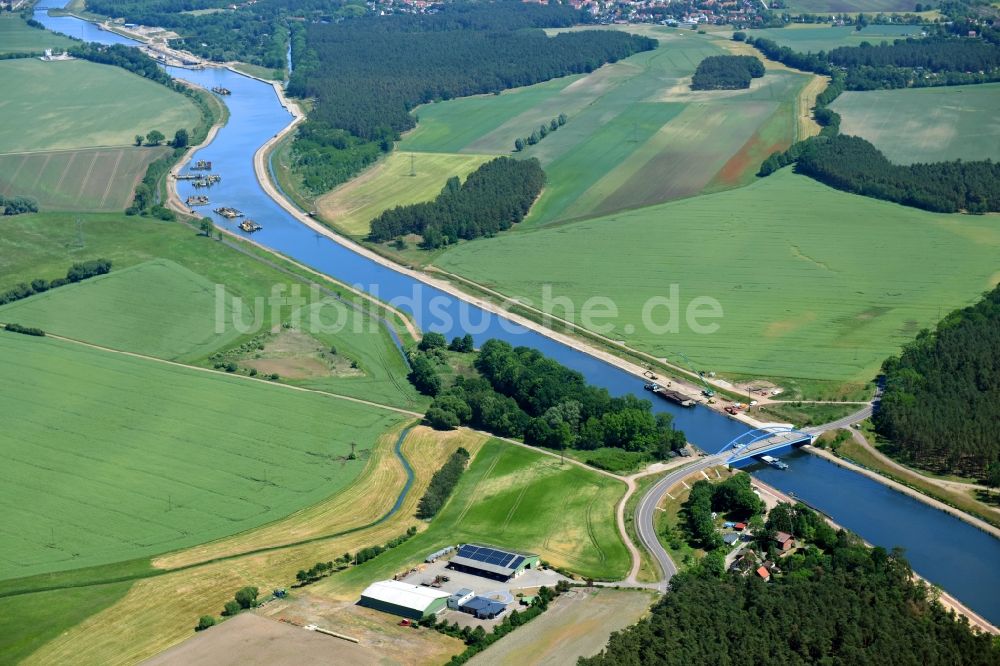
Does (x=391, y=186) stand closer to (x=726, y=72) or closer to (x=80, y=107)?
(x=80, y=107)

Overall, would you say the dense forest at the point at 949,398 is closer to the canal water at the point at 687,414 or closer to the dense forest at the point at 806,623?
the canal water at the point at 687,414

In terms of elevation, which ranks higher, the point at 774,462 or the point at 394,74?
the point at 394,74

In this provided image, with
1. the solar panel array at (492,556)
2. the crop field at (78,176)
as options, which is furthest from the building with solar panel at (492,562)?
the crop field at (78,176)

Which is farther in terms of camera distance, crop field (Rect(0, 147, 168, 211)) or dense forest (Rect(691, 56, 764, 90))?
dense forest (Rect(691, 56, 764, 90))

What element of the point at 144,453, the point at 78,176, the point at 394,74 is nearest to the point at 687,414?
the point at 144,453

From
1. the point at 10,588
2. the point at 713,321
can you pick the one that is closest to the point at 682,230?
the point at 713,321

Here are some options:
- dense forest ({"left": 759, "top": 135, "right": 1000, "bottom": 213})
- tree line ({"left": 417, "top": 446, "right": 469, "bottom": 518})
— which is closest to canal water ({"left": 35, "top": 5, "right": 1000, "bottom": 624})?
tree line ({"left": 417, "top": 446, "right": 469, "bottom": 518})

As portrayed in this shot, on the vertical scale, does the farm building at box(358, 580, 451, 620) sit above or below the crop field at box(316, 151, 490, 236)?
below

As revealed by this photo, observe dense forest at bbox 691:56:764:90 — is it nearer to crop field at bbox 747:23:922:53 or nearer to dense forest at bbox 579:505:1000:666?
crop field at bbox 747:23:922:53
